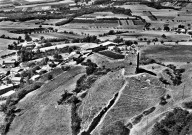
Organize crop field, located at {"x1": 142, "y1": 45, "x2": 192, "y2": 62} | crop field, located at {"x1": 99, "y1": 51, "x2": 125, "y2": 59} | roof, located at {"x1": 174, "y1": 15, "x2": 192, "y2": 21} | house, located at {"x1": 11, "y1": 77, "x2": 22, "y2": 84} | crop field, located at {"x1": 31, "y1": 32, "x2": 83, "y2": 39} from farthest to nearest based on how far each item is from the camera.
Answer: roof, located at {"x1": 174, "y1": 15, "x2": 192, "y2": 21} → crop field, located at {"x1": 31, "y1": 32, "x2": 83, "y2": 39} → crop field, located at {"x1": 99, "y1": 51, "x2": 125, "y2": 59} → crop field, located at {"x1": 142, "y1": 45, "x2": 192, "y2": 62} → house, located at {"x1": 11, "y1": 77, "x2": 22, "y2": 84}

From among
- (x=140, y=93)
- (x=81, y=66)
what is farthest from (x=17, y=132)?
(x=81, y=66)

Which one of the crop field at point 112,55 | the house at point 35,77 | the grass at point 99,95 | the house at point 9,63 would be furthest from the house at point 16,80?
the crop field at point 112,55

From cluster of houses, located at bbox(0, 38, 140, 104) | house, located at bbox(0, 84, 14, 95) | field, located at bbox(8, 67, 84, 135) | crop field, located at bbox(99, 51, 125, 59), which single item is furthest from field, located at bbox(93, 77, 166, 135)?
house, located at bbox(0, 84, 14, 95)

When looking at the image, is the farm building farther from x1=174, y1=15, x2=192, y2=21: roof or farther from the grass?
the grass

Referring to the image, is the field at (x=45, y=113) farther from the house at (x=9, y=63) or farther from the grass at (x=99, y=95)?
the house at (x=9, y=63)

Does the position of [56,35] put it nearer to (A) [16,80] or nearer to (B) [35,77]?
(A) [16,80]

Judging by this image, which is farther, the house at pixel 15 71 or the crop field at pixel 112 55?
the house at pixel 15 71

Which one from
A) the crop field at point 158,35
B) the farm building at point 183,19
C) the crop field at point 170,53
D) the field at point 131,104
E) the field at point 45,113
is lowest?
the field at point 45,113

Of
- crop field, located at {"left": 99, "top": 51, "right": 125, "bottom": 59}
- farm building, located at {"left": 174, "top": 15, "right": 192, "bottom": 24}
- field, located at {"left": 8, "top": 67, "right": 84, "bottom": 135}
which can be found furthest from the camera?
farm building, located at {"left": 174, "top": 15, "right": 192, "bottom": 24}
